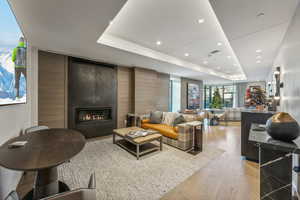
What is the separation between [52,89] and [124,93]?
90.3 inches

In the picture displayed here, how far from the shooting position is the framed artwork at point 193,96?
8195 millimetres

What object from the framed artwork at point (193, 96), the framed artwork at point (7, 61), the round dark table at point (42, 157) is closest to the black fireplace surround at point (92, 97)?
the framed artwork at point (7, 61)

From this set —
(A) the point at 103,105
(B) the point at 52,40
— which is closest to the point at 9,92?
(B) the point at 52,40

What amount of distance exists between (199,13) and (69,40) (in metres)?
2.84

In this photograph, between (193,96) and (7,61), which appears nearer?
(7,61)

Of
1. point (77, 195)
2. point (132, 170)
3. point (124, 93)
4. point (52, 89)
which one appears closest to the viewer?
point (77, 195)

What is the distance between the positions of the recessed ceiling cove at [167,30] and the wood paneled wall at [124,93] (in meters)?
1.49

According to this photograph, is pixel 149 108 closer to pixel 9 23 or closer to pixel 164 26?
pixel 164 26

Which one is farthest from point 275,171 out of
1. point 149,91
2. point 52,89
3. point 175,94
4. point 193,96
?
point 193,96

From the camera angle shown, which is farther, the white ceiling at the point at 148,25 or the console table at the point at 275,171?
the white ceiling at the point at 148,25

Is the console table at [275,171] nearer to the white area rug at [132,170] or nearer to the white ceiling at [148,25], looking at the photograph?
the white area rug at [132,170]

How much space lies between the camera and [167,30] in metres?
2.89

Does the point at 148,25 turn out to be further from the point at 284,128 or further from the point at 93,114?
the point at 93,114

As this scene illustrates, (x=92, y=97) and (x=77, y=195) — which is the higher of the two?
(x=92, y=97)
